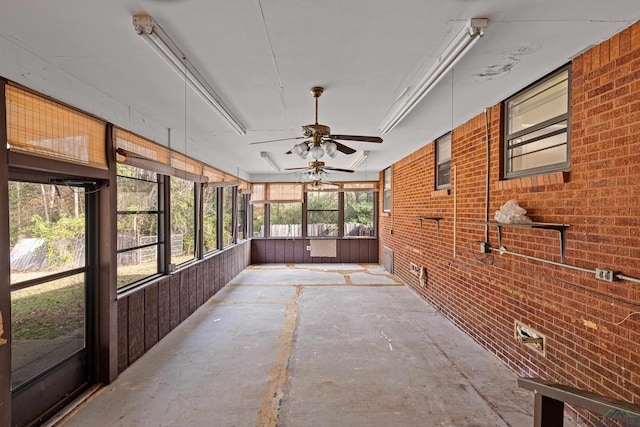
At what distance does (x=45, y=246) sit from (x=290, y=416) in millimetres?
2431

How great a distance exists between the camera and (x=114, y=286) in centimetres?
290

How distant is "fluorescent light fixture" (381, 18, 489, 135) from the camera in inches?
72.4

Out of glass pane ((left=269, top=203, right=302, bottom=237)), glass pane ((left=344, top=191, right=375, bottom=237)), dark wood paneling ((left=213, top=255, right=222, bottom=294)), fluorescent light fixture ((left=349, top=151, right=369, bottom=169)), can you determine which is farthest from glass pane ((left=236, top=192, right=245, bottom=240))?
fluorescent light fixture ((left=349, top=151, right=369, bottom=169))

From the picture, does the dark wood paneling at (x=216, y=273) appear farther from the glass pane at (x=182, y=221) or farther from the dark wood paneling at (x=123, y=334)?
the dark wood paneling at (x=123, y=334)

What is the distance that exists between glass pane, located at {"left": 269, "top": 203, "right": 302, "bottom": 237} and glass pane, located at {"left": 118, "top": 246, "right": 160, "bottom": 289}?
18.0 ft

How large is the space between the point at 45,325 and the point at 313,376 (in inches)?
92.4

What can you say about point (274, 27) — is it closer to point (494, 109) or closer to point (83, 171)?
point (83, 171)

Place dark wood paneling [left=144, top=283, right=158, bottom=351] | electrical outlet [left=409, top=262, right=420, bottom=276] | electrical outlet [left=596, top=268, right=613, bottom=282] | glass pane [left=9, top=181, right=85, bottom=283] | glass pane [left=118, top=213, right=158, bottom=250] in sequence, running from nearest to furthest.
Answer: electrical outlet [left=596, top=268, right=613, bottom=282], glass pane [left=9, top=181, right=85, bottom=283], glass pane [left=118, top=213, right=158, bottom=250], dark wood paneling [left=144, top=283, right=158, bottom=351], electrical outlet [left=409, top=262, right=420, bottom=276]

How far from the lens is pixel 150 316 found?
138 inches

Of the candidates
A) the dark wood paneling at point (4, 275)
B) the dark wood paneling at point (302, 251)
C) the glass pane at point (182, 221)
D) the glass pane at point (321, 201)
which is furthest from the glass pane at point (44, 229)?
the glass pane at point (321, 201)

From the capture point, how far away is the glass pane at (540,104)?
8.27ft

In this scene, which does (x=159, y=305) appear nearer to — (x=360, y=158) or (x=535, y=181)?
(x=535, y=181)

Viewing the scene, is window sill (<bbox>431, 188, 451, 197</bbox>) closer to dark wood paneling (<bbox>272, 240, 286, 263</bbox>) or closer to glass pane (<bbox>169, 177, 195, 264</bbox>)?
glass pane (<bbox>169, 177, 195, 264</bbox>)

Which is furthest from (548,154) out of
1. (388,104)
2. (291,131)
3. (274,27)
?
(291,131)
